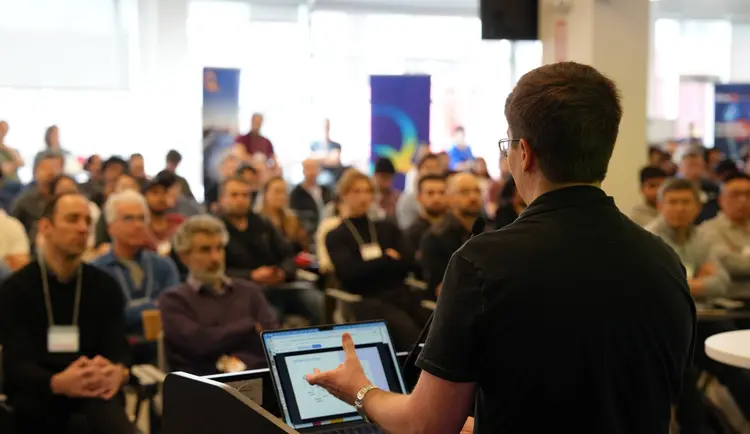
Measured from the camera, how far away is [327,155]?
1250cm

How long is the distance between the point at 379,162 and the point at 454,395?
7.81 metres

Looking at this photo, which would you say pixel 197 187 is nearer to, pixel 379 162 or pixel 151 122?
pixel 151 122

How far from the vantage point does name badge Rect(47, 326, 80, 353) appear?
3.55 meters

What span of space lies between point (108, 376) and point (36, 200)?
15.1ft

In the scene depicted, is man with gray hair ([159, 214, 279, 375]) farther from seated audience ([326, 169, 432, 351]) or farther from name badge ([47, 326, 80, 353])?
seated audience ([326, 169, 432, 351])

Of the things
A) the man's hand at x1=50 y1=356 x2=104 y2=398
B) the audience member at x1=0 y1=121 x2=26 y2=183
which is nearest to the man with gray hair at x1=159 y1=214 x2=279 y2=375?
the man's hand at x1=50 y1=356 x2=104 y2=398

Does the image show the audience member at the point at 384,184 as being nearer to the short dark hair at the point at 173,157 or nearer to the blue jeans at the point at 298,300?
the blue jeans at the point at 298,300

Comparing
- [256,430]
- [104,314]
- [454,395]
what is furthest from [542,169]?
[104,314]

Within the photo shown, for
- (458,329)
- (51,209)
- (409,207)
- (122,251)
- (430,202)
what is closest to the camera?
(458,329)

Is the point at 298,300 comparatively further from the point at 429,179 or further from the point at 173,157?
the point at 173,157

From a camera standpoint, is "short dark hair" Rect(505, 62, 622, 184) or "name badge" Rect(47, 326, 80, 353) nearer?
"short dark hair" Rect(505, 62, 622, 184)

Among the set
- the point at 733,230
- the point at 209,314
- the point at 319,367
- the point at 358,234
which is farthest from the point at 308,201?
the point at 319,367

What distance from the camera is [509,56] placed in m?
14.6

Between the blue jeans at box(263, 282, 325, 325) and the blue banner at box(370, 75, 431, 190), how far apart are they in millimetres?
6624
